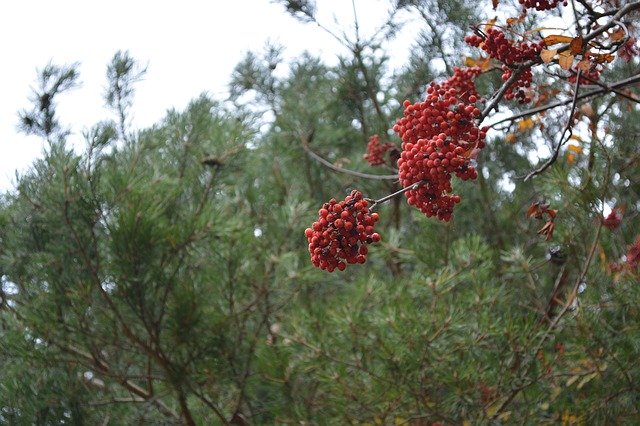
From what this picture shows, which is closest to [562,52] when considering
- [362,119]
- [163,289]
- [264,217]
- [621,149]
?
[621,149]

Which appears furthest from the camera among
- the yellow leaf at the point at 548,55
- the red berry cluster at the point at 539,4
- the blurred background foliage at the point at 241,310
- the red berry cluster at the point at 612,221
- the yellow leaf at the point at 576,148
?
the yellow leaf at the point at 576,148

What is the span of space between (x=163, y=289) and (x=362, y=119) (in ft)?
3.99

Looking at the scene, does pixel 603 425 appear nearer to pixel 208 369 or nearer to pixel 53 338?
pixel 208 369

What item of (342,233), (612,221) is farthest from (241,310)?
(342,233)

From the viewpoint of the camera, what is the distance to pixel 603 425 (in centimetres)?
153

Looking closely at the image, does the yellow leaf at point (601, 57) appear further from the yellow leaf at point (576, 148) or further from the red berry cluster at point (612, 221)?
the yellow leaf at point (576, 148)

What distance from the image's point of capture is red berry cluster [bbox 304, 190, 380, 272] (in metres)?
0.91

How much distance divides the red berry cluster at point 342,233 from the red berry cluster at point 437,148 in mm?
66

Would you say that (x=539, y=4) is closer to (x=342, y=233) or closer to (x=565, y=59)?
(x=565, y=59)

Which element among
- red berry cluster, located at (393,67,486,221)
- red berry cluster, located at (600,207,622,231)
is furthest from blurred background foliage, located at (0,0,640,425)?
red berry cluster, located at (393,67,486,221)

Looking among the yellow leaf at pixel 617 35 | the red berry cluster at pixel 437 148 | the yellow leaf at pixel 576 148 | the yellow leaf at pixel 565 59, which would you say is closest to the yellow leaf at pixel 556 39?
the yellow leaf at pixel 565 59

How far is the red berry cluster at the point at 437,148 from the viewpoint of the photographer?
909mm

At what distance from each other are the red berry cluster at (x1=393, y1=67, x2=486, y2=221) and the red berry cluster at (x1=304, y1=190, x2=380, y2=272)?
66 mm

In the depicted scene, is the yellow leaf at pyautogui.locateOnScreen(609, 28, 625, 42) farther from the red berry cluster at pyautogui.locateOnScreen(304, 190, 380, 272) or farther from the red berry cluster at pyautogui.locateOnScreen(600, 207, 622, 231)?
the red berry cluster at pyautogui.locateOnScreen(304, 190, 380, 272)
